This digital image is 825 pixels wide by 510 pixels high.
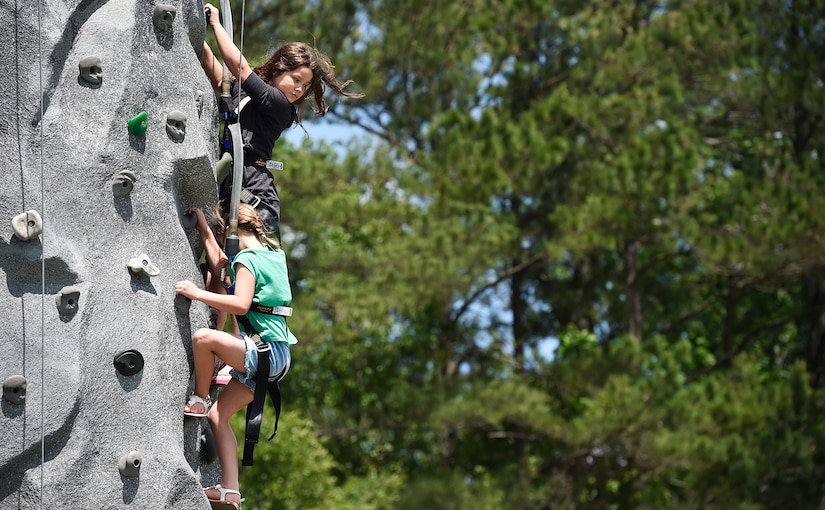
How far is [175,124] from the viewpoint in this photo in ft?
12.3

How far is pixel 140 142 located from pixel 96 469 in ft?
3.26

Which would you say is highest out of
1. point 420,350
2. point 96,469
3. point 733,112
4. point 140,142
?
point 733,112

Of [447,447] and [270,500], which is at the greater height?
[447,447]

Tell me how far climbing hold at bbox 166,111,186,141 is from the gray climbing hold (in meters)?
0.50

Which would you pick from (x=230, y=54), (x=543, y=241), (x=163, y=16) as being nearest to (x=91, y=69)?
(x=163, y=16)

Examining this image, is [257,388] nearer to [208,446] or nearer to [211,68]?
[208,446]

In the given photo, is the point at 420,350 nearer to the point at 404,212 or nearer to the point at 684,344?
the point at 404,212

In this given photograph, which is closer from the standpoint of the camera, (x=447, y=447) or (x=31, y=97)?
(x=31, y=97)

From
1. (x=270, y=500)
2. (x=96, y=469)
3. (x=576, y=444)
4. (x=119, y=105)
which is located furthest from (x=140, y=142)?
(x=576, y=444)

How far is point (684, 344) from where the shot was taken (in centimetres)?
1550

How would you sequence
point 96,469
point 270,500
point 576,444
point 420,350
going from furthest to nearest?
point 420,350, point 576,444, point 270,500, point 96,469

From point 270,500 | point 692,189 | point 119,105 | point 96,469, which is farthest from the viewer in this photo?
point 692,189

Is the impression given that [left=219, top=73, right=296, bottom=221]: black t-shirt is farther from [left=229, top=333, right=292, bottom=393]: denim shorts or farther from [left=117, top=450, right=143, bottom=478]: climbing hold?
[left=117, top=450, right=143, bottom=478]: climbing hold

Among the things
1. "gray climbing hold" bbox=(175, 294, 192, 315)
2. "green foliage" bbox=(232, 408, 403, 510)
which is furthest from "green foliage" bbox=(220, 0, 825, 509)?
"gray climbing hold" bbox=(175, 294, 192, 315)
